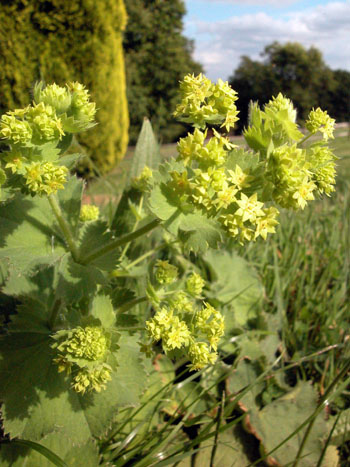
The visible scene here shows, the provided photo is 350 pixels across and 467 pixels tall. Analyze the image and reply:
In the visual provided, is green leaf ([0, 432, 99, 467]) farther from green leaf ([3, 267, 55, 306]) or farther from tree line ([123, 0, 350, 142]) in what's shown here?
tree line ([123, 0, 350, 142])

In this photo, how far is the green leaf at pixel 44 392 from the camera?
142cm

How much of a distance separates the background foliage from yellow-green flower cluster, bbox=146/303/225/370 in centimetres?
538

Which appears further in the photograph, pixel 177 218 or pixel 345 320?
pixel 345 320

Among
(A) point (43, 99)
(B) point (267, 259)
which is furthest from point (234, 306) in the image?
(A) point (43, 99)

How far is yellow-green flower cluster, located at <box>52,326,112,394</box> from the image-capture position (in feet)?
4.06

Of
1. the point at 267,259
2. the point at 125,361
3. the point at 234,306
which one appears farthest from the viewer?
the point at 267,259

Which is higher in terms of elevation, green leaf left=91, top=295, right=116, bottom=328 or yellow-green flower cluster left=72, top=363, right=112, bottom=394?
green leaf left=91, top=295, right=116, bottom=328

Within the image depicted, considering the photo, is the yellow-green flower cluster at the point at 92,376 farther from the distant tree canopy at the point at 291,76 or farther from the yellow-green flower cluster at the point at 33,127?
the distant tree canopy at the point at 291,76

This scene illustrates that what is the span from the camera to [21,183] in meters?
1.24

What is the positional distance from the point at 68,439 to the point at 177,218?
0.83m

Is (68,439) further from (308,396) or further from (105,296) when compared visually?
(308,396)

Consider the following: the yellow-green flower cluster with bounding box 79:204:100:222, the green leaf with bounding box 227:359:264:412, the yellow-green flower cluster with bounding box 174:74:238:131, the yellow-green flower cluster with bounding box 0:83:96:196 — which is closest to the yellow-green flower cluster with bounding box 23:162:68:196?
the yellow-green flower cluster with bounding box 0:83:96:196

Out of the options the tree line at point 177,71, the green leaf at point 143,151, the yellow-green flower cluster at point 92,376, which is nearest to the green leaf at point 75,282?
the yellow-green flower cluster at point 92,376

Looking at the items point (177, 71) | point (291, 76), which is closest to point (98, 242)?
point (177, 71)
